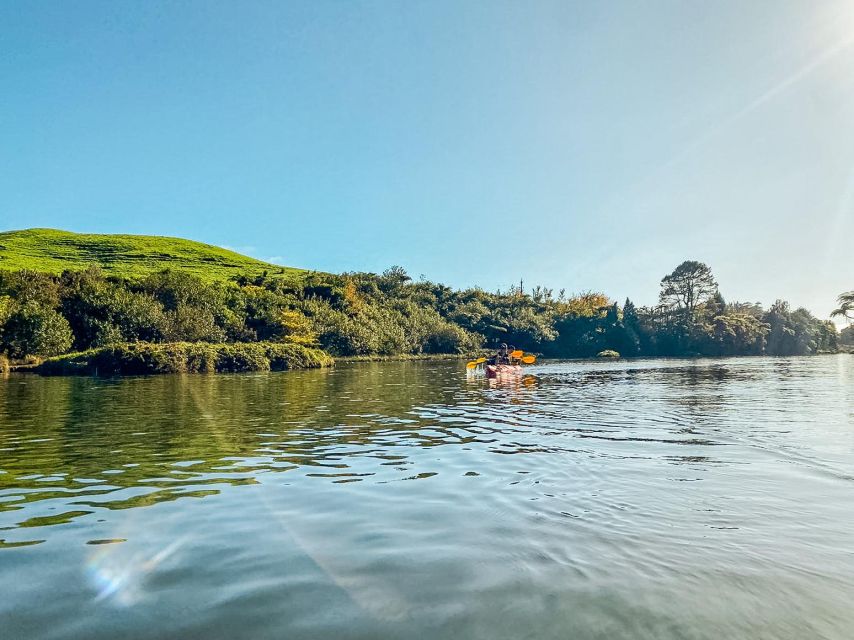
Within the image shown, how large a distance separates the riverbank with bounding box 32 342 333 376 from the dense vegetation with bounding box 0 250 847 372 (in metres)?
0.12

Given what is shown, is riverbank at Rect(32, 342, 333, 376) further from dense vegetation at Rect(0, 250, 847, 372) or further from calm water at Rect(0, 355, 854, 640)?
calm water at Rect(0, 355, 854, 640)

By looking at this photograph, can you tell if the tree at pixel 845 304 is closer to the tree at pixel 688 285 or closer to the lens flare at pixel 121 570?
the tree at pixel 688 285

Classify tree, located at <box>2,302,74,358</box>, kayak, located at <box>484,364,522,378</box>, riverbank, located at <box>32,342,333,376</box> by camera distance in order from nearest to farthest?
kayak, located at <box>484,364,522,378</box> < riverbank, located at <box>32,342,333,376</box> < tree, located at <box>2,302,74,358</box>

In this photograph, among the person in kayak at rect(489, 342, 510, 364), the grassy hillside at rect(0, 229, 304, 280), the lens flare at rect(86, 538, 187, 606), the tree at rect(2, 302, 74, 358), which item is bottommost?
the lens flare at rect(86, 538, 187, 606)

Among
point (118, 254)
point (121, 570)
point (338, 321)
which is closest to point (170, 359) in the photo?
point (338, 321)

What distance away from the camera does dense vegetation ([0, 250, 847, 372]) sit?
55.5 m

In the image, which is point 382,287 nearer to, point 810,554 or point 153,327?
point 153,327

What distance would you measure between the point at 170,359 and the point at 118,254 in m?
79.7

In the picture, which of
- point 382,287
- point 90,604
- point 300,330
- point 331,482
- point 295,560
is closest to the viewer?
point 90,604

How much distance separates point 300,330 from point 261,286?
2293 cm

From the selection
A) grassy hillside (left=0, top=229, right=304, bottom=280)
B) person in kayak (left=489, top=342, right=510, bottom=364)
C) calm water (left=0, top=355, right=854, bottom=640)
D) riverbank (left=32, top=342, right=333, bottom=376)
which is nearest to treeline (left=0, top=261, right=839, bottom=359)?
riverbank (left=32, top=342, right=333, bottom=376)

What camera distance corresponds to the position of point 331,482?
9336 millimetres

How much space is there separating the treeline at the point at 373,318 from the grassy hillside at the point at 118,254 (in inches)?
819

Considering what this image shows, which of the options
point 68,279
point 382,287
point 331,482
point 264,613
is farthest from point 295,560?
point 382,287
